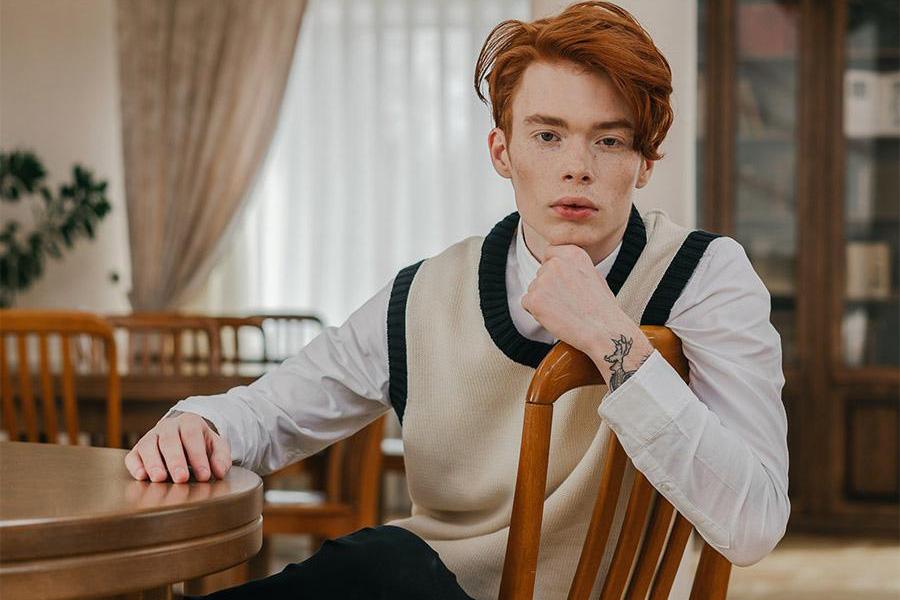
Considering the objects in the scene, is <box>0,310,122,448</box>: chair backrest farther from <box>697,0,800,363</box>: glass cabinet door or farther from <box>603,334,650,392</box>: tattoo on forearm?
<box>697,0,800,363</box>: glass cabinet door

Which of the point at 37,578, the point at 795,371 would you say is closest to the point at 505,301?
the point at 37,578

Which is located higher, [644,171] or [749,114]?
[749,114]

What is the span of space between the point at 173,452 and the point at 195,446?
26 mm

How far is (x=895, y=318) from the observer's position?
15.5 feet

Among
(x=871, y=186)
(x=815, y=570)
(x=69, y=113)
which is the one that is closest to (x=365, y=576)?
(x=815, y=570)

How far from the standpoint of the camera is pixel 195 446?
116cm

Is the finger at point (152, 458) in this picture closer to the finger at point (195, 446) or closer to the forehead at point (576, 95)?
the finger at point (195, 446)

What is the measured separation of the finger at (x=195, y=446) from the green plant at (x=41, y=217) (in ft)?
12.2

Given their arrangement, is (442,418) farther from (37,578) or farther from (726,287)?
(37,578)

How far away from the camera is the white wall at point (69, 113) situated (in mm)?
5008

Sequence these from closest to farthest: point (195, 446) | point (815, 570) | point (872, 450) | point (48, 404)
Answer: point (195, 446), point (48, 404), point (815, 570), point (872, 450)

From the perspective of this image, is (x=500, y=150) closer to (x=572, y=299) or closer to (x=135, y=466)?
(x=572, y=299)

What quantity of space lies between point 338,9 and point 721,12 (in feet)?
5.19

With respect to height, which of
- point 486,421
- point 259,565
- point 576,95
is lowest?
point 259,565
